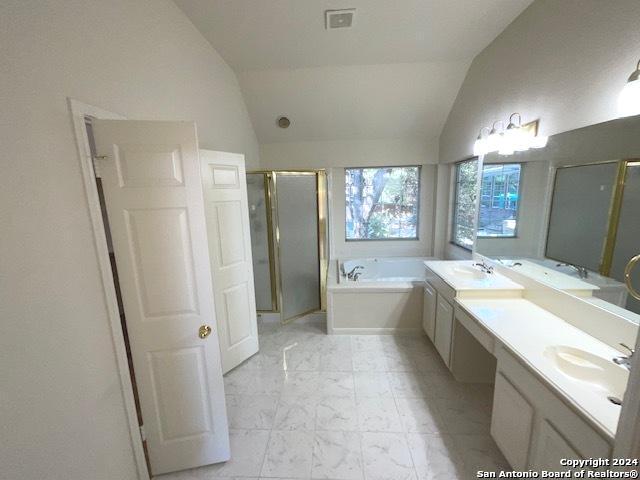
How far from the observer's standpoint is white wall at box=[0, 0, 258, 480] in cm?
84

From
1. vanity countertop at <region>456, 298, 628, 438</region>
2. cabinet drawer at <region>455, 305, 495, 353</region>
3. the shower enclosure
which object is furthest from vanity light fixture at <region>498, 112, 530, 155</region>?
the shower enclosure

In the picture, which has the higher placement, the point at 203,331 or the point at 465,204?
the point at 465,204

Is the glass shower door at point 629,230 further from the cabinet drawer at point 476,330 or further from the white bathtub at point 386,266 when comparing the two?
the white bathtub at point 386,266

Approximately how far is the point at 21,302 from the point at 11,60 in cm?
80

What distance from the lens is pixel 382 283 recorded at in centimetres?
292

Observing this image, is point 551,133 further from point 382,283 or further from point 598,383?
point 382,283

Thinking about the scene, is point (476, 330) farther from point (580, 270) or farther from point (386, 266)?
point (386, 266)

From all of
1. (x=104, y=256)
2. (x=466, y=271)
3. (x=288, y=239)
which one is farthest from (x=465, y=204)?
(x=104, y=256)

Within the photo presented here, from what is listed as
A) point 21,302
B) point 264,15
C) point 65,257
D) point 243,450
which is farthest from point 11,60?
point 243,450

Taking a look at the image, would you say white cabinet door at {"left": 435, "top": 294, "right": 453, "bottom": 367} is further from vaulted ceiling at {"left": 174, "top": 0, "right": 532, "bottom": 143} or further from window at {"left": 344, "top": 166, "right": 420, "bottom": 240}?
vaulted ceiling at {"left": 174, "top": 0, "right": 532, "bottom": 143}


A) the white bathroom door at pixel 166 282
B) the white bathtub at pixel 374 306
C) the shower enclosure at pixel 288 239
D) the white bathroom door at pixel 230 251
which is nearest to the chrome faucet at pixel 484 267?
the white bathtub at pixel 374 306

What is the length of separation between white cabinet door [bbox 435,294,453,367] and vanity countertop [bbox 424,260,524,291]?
0.20 metres

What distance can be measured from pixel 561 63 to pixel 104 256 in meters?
2.86

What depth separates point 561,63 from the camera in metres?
1.63
